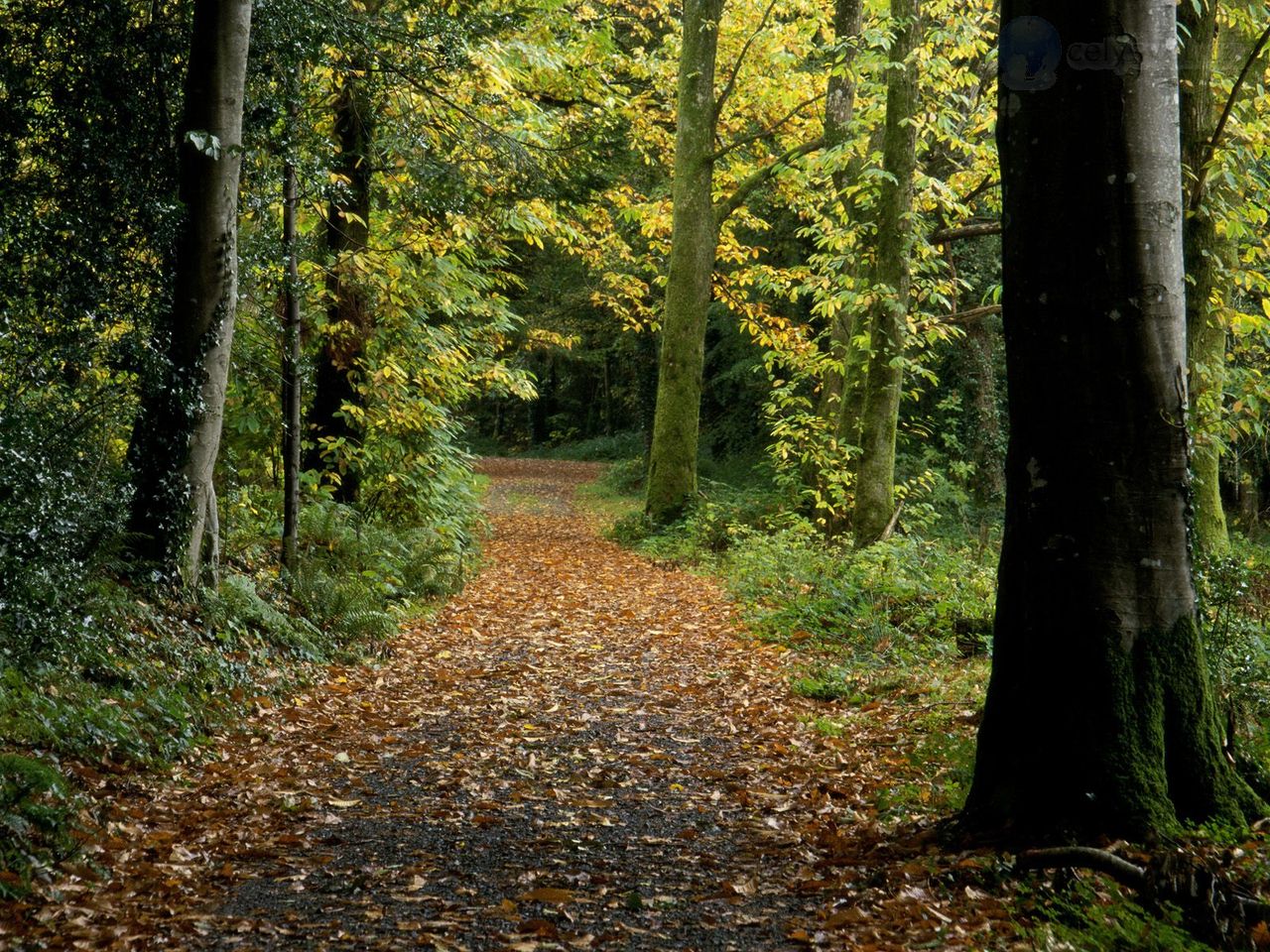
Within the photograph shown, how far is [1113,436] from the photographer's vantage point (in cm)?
389

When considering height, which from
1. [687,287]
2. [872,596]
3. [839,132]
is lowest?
[872,596]

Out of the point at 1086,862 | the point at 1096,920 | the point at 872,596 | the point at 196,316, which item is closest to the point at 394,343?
the point at 196,316

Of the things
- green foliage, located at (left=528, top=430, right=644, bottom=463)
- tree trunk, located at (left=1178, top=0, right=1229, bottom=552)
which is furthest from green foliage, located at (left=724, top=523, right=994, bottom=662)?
green foliage, located at (left=528, top=430, right=644, bottom=463)

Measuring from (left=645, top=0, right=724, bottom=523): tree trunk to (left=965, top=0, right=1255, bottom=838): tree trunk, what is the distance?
43.7 ft

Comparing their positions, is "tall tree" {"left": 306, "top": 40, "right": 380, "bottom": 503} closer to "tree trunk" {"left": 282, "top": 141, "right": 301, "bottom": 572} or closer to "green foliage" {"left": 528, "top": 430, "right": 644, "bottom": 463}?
"tree trunk" {"left": 282, "top": 141, "right": 301, "bottom": 572}

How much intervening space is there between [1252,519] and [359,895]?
20379 mm

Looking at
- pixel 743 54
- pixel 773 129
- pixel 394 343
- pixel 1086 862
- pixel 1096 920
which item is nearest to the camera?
pixel 1096 920

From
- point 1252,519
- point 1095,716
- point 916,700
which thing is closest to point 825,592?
point 916,700

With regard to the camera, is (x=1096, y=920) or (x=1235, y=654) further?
(x=1235, y=654)

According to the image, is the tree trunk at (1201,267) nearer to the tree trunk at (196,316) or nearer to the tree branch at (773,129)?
the tree trunk at (196,316)

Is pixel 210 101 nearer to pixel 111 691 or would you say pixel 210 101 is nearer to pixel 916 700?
pixel 111 691

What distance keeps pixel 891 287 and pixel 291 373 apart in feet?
22.9

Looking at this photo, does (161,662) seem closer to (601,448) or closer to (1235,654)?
(1235,654)

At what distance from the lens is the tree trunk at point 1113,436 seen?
3850 mm
